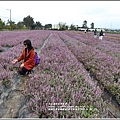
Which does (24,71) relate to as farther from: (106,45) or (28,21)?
(28,21)

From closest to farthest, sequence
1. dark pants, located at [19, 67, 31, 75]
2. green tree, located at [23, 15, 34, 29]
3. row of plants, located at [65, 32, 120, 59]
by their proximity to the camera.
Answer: dark pants, located at [19, 67, 31, 75]
row of plants, located at [65, 32, 120, 59]
green tree, located at [23, 15, 34, 29]

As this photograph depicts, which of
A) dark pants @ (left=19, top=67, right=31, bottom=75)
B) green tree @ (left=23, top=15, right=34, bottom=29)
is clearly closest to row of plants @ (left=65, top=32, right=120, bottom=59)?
dark pants @ (left=19, top=67, right=31, bottom=75)

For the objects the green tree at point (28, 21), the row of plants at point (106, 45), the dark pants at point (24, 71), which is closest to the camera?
the dark pants at point (24, 71)

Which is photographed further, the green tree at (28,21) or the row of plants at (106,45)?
the green tree at (28,21)

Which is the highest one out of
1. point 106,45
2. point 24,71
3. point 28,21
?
point 28,21

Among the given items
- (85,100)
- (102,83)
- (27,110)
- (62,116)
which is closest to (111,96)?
(102,83)

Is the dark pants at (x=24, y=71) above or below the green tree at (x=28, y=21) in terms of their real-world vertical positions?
below

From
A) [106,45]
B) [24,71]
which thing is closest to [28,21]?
[106,45]

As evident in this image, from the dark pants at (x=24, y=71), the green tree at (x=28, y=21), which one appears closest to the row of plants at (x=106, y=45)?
the dark pants at (x=24, y=71)

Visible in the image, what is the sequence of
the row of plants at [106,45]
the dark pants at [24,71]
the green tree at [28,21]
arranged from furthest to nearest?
the green tree at [28,21], the row of plants at [106,45], the dark pants at [24,71]

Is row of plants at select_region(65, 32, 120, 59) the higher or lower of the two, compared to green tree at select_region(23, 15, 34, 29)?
lower

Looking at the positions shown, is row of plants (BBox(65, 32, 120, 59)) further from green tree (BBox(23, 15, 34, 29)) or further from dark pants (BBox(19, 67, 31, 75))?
green tree (BBox(23, 15, 34, 29))

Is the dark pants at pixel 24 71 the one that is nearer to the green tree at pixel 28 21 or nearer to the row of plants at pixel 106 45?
the row of plants at pixel 106 45

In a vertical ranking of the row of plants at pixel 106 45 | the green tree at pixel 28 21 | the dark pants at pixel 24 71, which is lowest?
the dark pants at pixel 24 71
